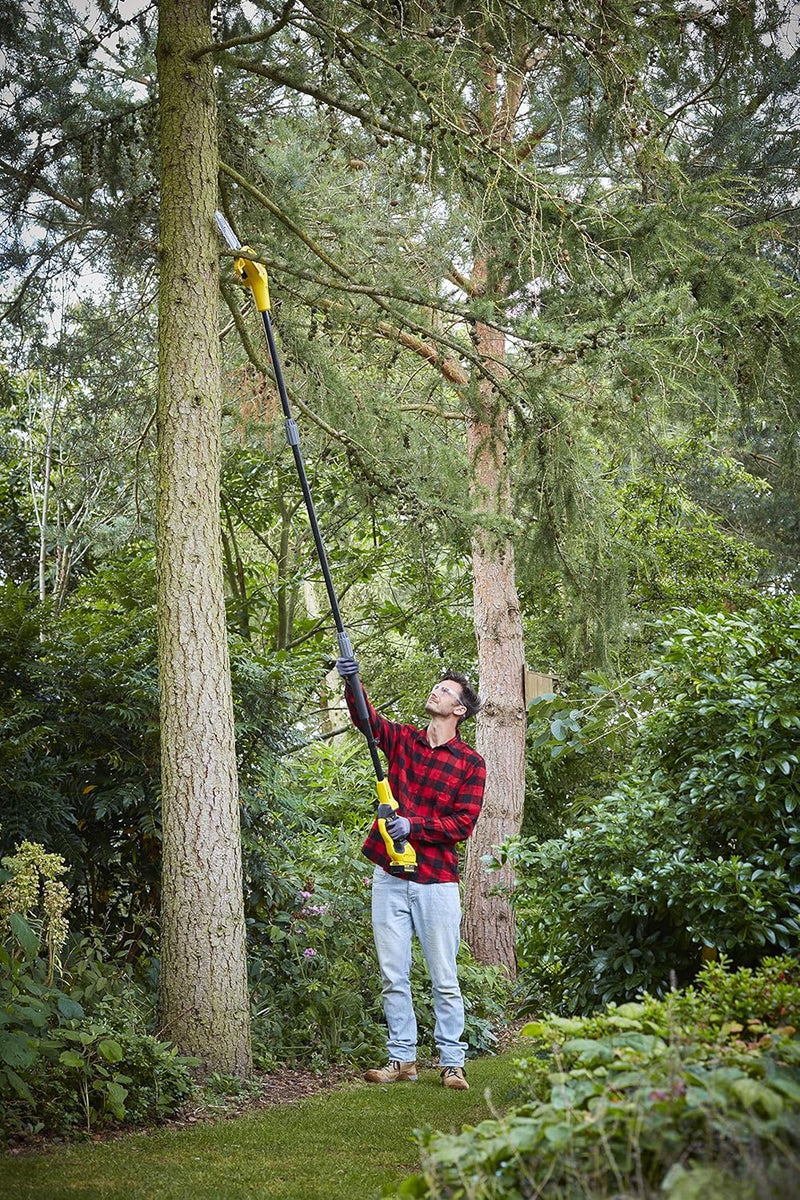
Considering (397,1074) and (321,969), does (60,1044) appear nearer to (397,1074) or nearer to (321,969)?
(397,1074)

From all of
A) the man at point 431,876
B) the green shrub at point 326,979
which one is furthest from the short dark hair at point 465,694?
the green shrub at point 326,979

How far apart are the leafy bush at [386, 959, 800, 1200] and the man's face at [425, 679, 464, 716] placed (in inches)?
113

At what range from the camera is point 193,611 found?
5.05m

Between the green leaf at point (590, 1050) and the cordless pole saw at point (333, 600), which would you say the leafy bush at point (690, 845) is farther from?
the green leaf at point (590, 1050)

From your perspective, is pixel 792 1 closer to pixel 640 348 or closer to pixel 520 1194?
pixel 640 348

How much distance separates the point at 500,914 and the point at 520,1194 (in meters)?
6.89

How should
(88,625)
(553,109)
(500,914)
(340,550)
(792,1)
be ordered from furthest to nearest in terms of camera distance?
(340,550)
(500,914)
(553,109)
(88,625)
(792,1)

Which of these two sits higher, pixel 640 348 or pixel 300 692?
pixel 640 348

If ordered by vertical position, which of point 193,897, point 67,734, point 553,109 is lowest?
point 193,897

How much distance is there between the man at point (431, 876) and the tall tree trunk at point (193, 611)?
635 mm

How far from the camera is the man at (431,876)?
5023 millimetres

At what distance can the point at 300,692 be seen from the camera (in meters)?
6.74

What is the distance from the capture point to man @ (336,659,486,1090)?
5.02 metres

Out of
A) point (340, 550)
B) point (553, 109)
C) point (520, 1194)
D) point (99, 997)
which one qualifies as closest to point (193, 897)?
point (99, 997)
